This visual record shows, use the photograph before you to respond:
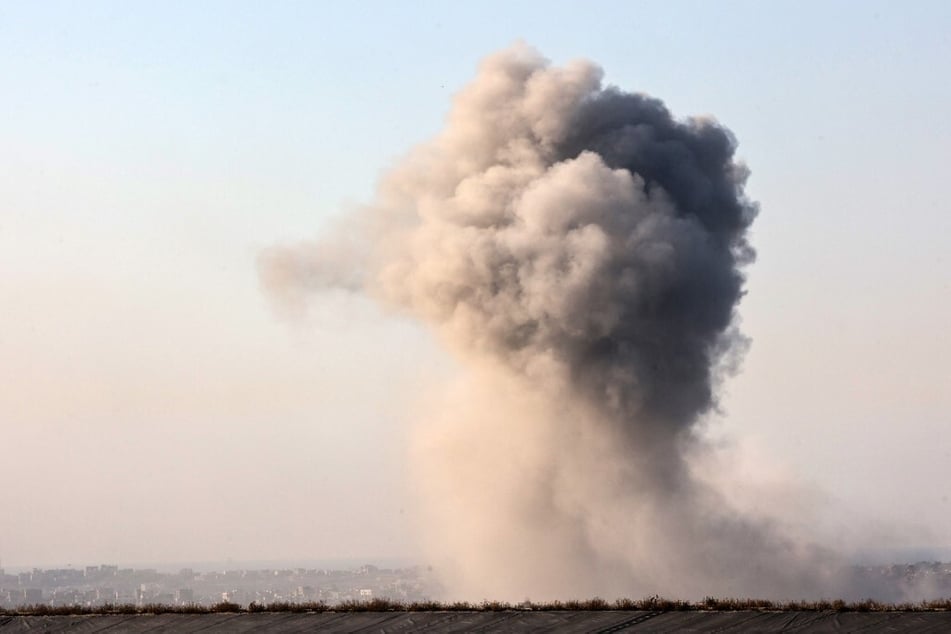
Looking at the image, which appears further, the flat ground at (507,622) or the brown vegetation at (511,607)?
the brown vegetation at (511,607)

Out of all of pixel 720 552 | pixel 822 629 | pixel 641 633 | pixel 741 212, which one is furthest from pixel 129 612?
pixel 720 552

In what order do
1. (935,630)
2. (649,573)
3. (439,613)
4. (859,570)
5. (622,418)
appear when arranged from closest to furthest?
(935,630) < (439,613) < (622,418) < (649,573) < (859,570)

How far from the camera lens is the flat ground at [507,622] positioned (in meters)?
27.2

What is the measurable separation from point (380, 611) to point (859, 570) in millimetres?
90033

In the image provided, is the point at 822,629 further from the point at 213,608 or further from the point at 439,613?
the point at 213,608

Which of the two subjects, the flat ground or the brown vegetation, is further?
the brown vegetation

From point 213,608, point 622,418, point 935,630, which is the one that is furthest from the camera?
point 622,418

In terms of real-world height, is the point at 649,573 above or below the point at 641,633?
above

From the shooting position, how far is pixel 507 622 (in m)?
29.0

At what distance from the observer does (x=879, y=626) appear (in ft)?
87.9

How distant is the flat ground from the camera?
27.2m

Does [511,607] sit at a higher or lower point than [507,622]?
higher

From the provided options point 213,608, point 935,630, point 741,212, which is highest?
point 741,212

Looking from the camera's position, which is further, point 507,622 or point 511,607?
point 511,607
